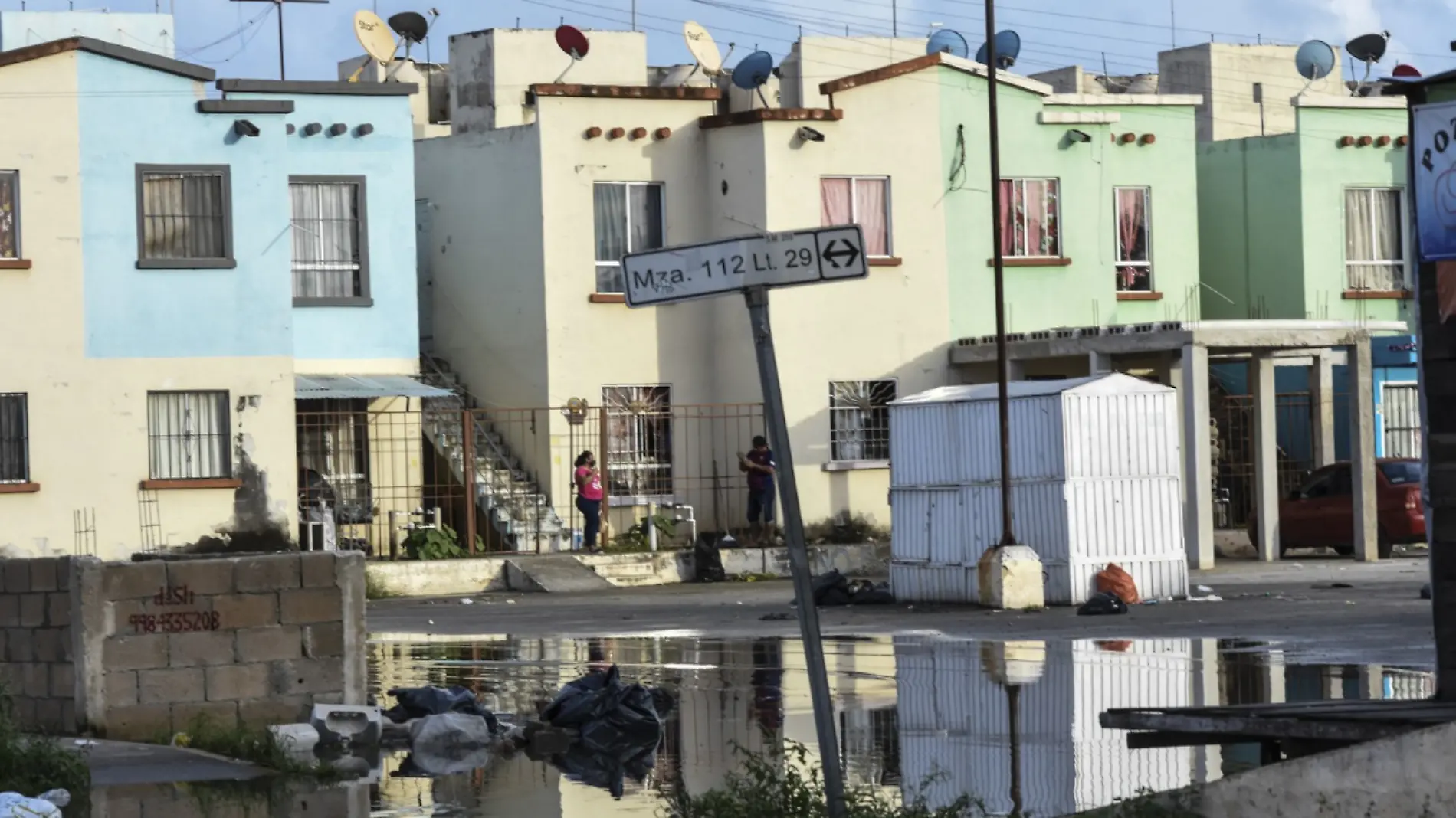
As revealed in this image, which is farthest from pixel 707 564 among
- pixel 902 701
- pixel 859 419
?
pixel 902 701

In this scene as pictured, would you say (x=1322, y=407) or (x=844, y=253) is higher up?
(x=844, y=253)

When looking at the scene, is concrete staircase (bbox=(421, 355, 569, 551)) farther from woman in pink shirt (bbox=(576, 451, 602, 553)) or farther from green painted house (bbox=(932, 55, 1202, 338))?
green painted house (bbox=(932, 55, 1202, 338))

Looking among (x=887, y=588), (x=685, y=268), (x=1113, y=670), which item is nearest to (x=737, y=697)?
(x=1113, y=670)

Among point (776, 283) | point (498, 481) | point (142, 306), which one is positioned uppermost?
point (142, 306)

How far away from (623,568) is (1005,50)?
17329 millimetres

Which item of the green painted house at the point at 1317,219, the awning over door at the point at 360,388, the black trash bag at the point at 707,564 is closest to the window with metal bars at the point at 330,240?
A: the awning over door at the point at 360,388

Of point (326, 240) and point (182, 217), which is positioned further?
point (326, 240)

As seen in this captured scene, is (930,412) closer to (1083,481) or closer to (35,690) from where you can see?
(1083,481)

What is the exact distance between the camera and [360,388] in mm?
33094

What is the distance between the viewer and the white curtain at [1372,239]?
41.1 meters

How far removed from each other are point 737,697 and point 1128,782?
5413 millimetres

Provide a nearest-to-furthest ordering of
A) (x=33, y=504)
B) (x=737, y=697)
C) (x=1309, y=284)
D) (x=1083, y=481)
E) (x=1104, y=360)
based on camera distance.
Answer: (x=737, y=697), (x=1083, y=481), (x=33, y=504), (x=1104, y=360), (x=1309, y=284)

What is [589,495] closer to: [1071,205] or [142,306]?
[142,306]

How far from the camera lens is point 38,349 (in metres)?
30.4
